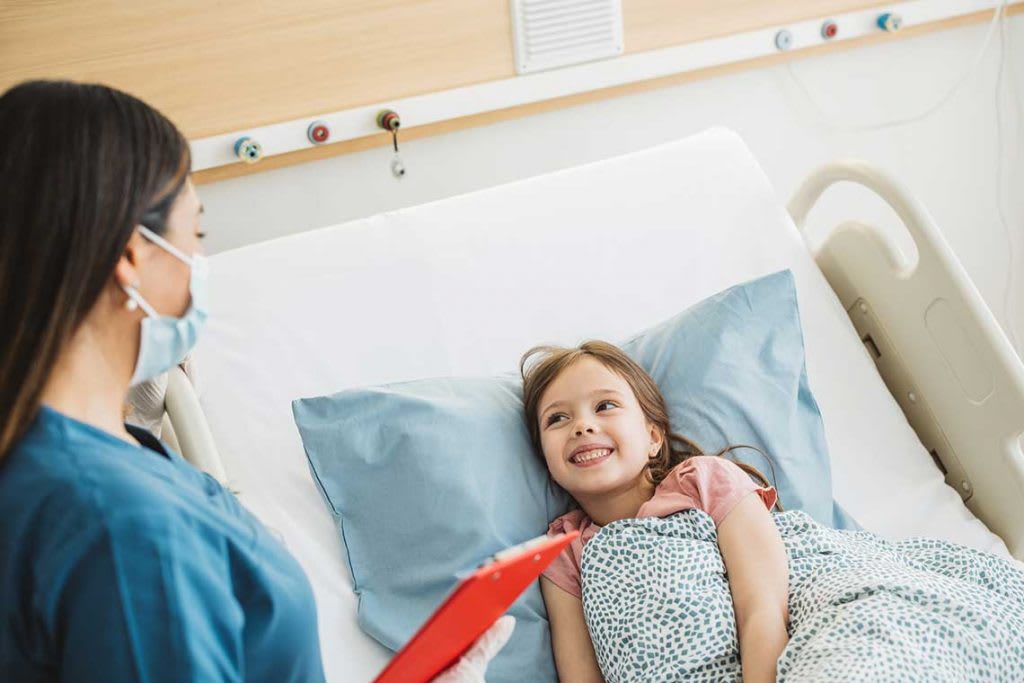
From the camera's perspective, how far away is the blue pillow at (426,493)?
5.44 ft

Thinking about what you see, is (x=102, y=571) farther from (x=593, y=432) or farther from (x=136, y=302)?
(x=593, y=432)

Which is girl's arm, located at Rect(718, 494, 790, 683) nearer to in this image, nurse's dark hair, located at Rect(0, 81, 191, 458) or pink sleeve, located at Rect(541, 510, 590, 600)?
pink sleeve, located at Rect(541, 510, 590, 600)

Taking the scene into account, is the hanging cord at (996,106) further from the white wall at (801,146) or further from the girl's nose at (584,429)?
the girl's nose at (584,429)

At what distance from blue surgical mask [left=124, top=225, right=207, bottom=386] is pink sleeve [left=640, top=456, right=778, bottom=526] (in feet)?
2.67

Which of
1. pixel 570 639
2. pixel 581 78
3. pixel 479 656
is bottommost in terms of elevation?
pixel 570 639

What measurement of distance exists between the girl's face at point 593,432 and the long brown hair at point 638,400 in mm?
20

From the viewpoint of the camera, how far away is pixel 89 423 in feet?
3.41

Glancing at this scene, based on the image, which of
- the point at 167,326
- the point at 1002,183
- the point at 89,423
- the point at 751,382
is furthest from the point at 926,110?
the point at 89,423

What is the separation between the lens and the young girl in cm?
157

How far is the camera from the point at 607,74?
2.50 m

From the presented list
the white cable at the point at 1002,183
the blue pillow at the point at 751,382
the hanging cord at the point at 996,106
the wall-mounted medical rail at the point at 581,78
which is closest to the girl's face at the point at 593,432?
the blue pillow at the point at 751,382

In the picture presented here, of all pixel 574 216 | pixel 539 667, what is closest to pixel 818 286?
pixel 574 216

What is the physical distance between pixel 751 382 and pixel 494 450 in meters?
0.48

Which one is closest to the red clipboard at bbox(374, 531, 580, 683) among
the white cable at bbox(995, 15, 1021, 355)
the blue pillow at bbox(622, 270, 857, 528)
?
the blue pillow at bbox(622, 270, 857, 528)
